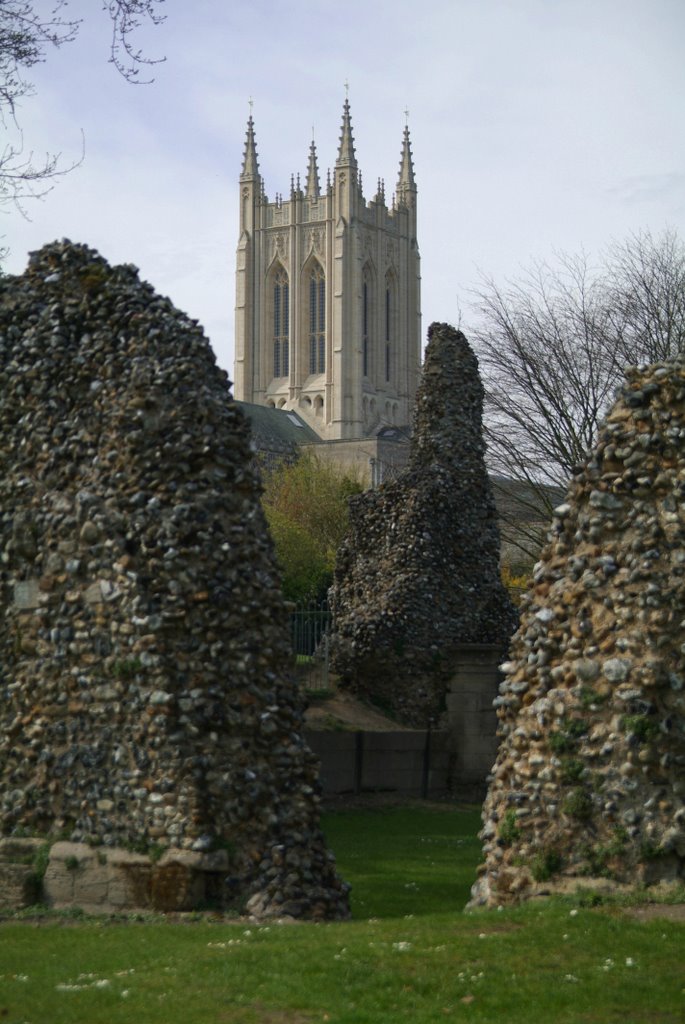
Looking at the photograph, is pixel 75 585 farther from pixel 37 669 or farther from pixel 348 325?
pixel 348 325

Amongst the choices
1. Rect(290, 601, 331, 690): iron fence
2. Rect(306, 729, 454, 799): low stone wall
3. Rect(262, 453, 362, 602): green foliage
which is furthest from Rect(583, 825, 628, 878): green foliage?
Rect(262, 453, 362, 602): green foliage

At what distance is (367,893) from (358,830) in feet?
17.6

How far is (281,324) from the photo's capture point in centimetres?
14850

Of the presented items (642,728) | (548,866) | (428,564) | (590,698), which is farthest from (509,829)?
(428,564)

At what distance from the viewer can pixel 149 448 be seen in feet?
37.5

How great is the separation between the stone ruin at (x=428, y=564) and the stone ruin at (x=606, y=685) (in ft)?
43.4

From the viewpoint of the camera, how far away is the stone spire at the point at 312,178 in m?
147

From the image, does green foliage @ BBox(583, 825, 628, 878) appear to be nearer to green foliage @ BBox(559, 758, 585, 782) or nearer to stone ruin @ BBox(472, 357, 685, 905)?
stone ruin @ BBox(472, 357, 685, 905)

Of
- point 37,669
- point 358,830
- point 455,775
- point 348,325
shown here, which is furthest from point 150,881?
point 348,325

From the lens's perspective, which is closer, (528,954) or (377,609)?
(528,954)

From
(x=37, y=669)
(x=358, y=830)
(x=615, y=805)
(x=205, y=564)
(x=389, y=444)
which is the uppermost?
(x=389, y=444)

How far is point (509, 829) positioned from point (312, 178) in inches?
5618

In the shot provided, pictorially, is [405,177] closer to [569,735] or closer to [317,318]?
[317,318]

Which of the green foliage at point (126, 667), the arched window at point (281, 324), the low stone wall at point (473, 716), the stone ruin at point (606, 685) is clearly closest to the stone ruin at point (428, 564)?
the low stone wall at point (473, 716)
